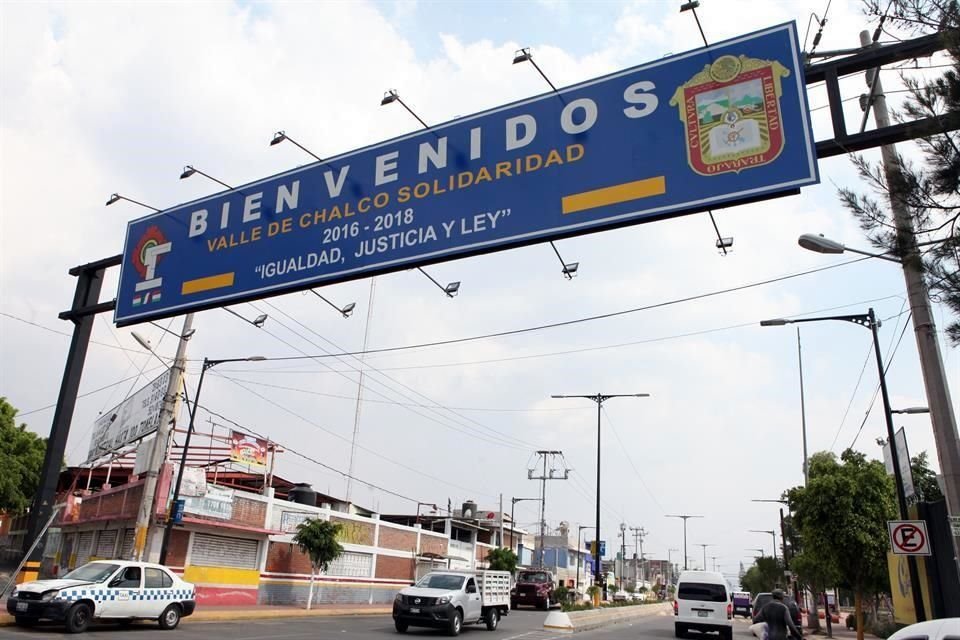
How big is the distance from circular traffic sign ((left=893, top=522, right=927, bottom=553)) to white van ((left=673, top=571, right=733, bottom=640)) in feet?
39.5

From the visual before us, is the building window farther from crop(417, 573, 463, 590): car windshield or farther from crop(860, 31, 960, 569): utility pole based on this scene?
crop(860, 31, 960, 569): utility pole

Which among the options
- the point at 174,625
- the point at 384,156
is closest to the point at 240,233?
the point at 384,156

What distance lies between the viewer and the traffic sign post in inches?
482

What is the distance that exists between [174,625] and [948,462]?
1823cm

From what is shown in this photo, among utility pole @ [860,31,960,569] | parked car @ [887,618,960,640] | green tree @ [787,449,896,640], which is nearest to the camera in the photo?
parked car @ [887,618,960,640]

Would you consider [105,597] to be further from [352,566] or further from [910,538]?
[352,566]

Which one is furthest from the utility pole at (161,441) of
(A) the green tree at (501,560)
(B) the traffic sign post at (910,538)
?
(A) the green tree at (501,560)

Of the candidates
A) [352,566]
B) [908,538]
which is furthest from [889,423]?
[352,566]

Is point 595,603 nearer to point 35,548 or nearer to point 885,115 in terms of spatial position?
point 35,548

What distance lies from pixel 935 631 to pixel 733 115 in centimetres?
576

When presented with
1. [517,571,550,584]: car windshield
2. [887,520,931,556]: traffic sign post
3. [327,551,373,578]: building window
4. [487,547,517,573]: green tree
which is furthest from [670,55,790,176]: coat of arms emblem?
[487,547,517,573]: green tree

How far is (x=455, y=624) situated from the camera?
20016 millimetres

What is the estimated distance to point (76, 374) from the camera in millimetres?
15891

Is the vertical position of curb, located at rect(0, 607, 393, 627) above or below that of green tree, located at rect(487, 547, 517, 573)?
below
